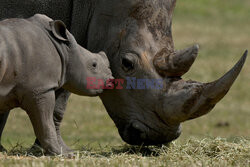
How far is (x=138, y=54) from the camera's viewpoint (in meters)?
8.02

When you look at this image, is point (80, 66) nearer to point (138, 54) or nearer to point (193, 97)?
point (138, 54)

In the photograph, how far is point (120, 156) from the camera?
24.9 feet

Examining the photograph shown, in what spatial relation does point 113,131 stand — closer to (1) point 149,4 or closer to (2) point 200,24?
(1) point 149,4

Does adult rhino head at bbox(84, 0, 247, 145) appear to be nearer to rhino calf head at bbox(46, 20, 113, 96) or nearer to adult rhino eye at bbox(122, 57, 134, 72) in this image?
adult rhino eye at bbox(122, 57, 134, 72)

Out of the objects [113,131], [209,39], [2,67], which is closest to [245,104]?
[113,131]

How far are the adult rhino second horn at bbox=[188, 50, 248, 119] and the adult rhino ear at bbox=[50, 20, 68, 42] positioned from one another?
5.66ft

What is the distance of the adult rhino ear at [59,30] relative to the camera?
755 centimetres

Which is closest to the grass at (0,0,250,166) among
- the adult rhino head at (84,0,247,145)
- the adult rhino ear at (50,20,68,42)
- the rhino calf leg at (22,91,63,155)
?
the rhino calf leg at (22,91,63,155)

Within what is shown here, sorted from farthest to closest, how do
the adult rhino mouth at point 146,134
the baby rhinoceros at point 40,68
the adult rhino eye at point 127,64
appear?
1. the adult rhino eye at point 127,64
2. the adult rhino mouth at point 146,134
3. the baby rhinoceros at point 40,68

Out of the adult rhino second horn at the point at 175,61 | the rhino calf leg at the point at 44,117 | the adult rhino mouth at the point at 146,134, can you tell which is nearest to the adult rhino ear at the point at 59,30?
the rhino calf leg at the point at 44,117

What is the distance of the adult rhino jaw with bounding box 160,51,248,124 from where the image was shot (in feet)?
23.5

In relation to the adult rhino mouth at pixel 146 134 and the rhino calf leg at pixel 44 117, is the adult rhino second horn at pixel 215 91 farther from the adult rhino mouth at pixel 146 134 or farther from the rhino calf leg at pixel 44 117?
the rhino calf leg at pixel 44 117

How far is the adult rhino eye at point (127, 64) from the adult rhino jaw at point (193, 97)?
0.65 m

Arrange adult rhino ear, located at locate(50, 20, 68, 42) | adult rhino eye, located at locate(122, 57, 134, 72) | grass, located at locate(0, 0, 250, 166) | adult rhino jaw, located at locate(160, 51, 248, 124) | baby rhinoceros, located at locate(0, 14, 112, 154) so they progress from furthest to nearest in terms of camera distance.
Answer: adult rhino eye, located at locate(122, 57, 134, 72) < adult rhino ear, located at locate(50, 20, 68, 42) < grass, located at locate(0, 0, 250, 166) < adult rhino jaw, located at locate(160, 51, 248, 124) < baby rhinoceros, located at locate(0, 14, 112, 154)
